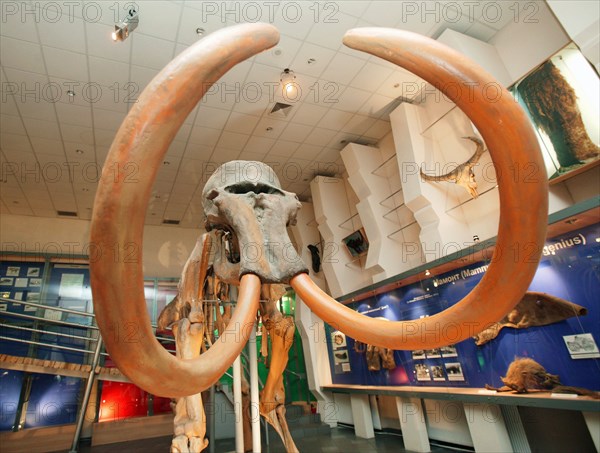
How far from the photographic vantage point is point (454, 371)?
18.1ft

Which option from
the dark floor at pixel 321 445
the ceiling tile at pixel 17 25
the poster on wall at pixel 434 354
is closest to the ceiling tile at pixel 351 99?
the poster on wall at pixel 434 354

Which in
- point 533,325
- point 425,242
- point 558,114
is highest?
point 558,114

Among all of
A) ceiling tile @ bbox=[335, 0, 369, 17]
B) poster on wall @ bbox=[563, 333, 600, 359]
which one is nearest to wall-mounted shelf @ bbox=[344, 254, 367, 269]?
poster on wall @ bbox=[563, 333, 600, 359]

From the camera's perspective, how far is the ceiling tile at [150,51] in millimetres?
5754

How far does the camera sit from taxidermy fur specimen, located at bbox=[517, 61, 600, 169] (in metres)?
4.64

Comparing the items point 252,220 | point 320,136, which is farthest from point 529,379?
point 320,136

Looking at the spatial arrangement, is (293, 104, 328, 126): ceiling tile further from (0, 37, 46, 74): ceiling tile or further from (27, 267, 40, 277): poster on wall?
(27, 267, 40, 277): poster on wall

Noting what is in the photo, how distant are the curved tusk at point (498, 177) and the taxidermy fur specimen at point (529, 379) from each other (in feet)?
12.8

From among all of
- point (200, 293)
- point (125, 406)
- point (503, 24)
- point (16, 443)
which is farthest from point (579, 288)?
point (16, 443)

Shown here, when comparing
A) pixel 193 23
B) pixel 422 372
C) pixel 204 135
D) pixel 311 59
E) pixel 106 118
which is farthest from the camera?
pixel 204 135

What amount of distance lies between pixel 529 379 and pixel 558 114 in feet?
11.9

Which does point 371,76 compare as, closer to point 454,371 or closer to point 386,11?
point 386,11

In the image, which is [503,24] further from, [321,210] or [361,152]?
[321,210]

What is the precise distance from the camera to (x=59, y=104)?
6785mm
